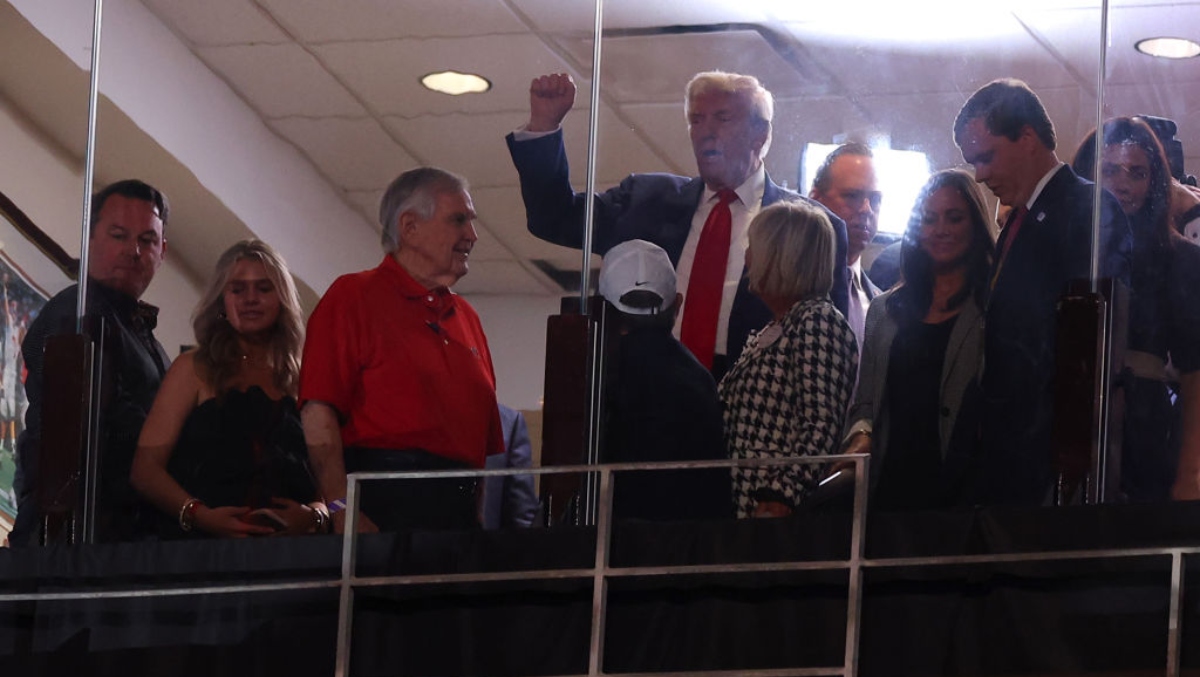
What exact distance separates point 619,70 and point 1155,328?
1.05 meters

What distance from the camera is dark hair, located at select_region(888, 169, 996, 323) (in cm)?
363

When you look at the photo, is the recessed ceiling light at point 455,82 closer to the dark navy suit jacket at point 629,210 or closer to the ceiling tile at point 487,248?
the dark navy suit jacket at point 629,210

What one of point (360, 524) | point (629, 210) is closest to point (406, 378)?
point (360, 524)

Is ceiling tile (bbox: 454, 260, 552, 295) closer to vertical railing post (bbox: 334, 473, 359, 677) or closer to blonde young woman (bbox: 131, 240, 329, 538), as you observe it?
blonde young woman (bbox: 131, 240, 329, 538)

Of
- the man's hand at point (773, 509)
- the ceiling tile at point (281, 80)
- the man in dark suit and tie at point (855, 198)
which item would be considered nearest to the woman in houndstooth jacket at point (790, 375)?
the man's hand at point (773, 509)

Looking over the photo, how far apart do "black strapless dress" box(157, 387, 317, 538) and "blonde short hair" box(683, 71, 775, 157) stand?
86 cm

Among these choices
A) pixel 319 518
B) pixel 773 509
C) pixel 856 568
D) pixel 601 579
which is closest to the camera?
pixel 856 568

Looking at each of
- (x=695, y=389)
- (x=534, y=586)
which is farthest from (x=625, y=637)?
(x=695, y=389)

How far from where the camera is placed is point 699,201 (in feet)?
12.8

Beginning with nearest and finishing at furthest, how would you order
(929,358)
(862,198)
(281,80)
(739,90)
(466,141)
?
(929,358) → (862,198) → (739,90) → (466,141) → (281,80)

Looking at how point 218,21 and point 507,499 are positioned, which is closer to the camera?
point 507,499

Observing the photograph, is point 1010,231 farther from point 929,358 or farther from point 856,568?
point 856,568

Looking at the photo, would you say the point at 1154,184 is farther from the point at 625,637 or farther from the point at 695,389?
the point at 625,637

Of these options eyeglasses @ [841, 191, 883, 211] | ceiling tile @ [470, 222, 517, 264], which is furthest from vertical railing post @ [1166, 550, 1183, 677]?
ceiling tile @ [470, 222, 517, 264]
